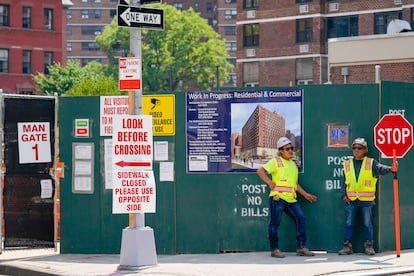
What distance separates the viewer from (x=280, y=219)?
51.1ft

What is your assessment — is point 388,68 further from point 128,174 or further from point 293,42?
point 128,174

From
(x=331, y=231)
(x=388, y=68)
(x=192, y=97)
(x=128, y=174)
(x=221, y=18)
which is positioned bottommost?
(x=331, y=231)

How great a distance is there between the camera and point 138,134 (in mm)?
14703

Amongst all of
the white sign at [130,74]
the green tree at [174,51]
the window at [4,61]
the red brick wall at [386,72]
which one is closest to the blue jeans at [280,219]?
the white sign at [130,74]

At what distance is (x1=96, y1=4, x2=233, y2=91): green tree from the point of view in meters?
95.1

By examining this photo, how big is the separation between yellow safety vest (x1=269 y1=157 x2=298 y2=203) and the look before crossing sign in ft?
6.92

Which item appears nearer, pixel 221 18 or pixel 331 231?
pixel 331 231

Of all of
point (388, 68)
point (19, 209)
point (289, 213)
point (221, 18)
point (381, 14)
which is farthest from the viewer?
point (221, 18)

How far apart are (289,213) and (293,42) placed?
183 feet

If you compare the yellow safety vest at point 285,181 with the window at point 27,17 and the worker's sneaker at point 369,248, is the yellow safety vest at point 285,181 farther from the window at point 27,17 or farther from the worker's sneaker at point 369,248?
the window at point 27,17

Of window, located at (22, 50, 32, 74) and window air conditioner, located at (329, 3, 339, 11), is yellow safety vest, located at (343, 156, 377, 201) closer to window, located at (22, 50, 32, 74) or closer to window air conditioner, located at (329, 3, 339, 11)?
window air conditioner, located at (329, 3, 339, 11)

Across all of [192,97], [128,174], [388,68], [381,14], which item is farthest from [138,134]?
[381,14]

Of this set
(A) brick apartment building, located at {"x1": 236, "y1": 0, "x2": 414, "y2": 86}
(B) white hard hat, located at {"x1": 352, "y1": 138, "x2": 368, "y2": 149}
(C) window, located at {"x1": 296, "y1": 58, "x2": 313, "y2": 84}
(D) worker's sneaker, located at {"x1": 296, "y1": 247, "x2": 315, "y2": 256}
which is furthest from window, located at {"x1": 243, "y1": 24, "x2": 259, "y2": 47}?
(D) worker's sneaker, located at {"x1": 296, "y1": 247, "x2": 315, "y2": 256}

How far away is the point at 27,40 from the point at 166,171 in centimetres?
6190
